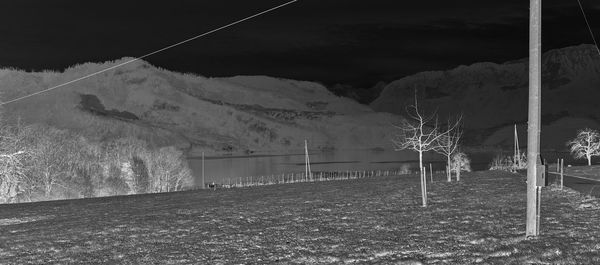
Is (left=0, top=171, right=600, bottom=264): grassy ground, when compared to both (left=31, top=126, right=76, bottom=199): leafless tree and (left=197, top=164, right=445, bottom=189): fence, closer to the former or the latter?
(left=197, top=164, right=445, bottom=189): fence

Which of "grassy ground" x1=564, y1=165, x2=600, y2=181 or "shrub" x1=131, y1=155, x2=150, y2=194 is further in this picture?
"shrub" x1=131, y1=155, x2=150, y2=194

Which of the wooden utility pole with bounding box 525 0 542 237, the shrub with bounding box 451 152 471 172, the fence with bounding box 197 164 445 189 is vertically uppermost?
the wooden utility pole with bounding box 525 0 542 237

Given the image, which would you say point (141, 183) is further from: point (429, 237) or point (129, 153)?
point (429, 237)

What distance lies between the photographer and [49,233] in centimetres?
2531

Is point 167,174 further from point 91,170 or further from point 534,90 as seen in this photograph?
point 534,90

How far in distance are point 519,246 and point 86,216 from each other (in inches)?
946

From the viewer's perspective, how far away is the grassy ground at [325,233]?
16.6 metres

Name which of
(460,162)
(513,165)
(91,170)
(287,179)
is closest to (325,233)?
(513,165)

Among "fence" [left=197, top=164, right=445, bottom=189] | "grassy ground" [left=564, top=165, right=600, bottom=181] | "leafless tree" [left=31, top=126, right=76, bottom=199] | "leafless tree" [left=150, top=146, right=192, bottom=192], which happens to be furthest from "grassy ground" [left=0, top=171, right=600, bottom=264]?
"leafless tree" [left=150, top=146, right=192, bottom=192]

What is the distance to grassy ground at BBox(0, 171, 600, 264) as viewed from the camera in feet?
54.4

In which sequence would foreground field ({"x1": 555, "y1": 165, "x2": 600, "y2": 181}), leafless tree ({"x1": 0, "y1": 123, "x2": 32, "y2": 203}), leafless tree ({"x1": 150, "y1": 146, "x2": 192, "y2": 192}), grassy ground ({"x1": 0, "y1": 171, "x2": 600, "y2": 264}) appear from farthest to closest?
leafless tree ({"x1": 150, "y1": 146, "x2": 192, "y2": 192}), foreground field ({"x1": 555, "y1": 165, "x2": 600, "y2": 181}), leafless tree ({"x1": 0, "y1": 123, "x2": 32, "y2": 203}), grassy ground ({"x1": 0, "y1": 171, "x2": 600, "y2": 264})

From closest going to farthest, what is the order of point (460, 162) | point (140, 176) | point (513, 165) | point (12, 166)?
point (12, 166) → point (513, 165) → point (460, 162) → point (140, 176)

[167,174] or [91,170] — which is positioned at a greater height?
[91,170]

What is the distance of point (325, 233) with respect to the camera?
21.3 metres
